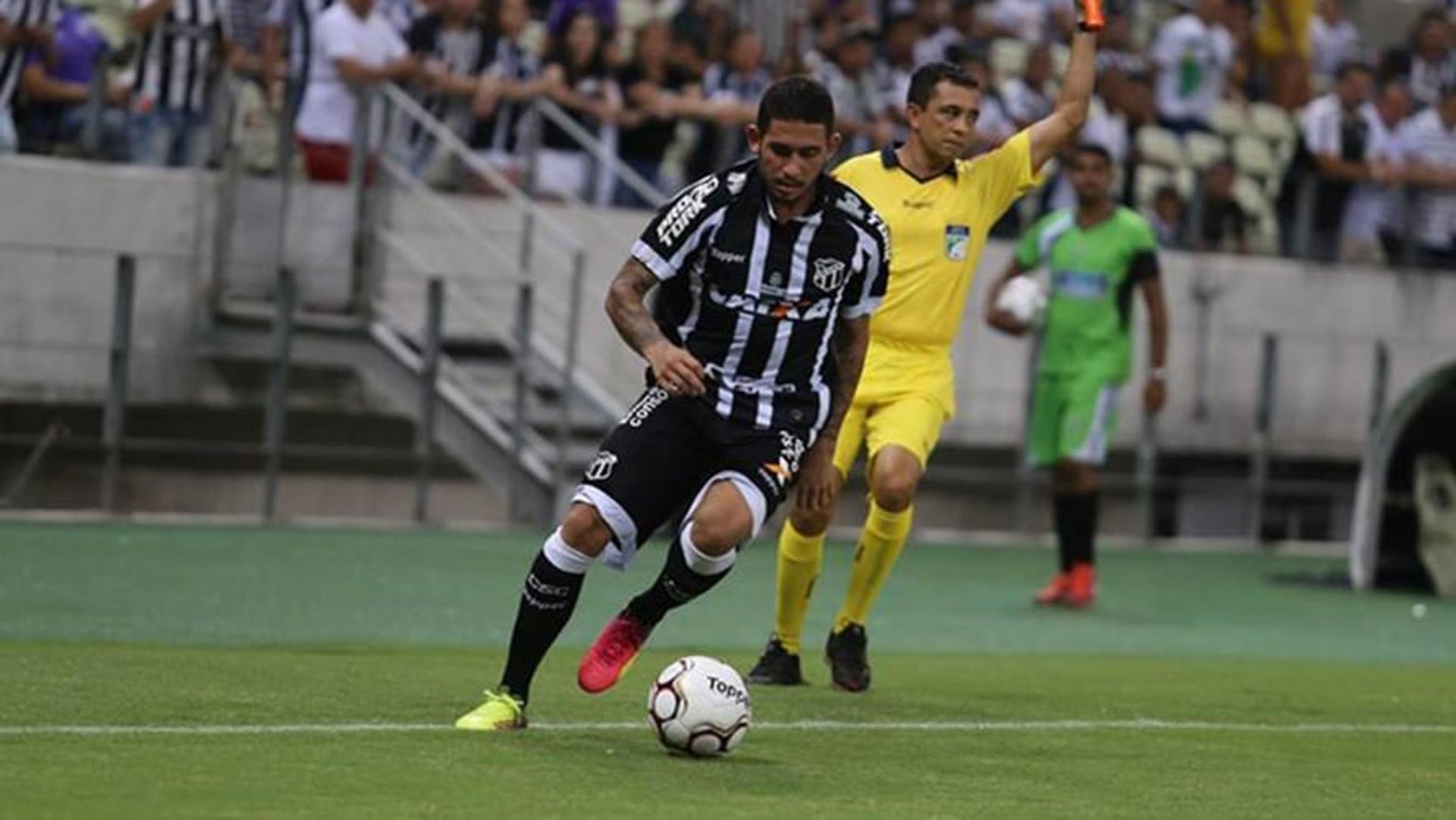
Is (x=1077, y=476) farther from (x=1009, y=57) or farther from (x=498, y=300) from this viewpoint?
(x=1009, y=57)

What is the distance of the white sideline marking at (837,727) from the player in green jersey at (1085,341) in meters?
6.01

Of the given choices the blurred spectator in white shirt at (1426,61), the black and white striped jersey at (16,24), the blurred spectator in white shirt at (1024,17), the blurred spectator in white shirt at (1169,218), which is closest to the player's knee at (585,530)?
the black and white striped jersey at (16,24)

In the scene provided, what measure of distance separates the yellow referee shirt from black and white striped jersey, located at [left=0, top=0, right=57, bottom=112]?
8.35 meters

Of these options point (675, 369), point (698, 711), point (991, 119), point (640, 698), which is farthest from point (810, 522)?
point (991, 119)

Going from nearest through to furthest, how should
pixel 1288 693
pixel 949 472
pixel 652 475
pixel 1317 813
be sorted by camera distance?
pixel 1317 813 < pixel 652 475 < pixel 1288 693 < pixel 949 472

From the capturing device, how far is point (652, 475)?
977cm

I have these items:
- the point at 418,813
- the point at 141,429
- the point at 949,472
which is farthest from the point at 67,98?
the point at 418,813

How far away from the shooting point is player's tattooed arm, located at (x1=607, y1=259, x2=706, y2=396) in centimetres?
947

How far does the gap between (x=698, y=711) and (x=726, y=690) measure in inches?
4.5

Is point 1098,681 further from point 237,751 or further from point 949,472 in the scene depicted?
point 949,472

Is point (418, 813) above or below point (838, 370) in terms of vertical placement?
below

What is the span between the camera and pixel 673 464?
982cm

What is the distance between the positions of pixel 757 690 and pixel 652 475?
7.56ft

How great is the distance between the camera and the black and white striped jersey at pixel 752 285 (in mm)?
9852
